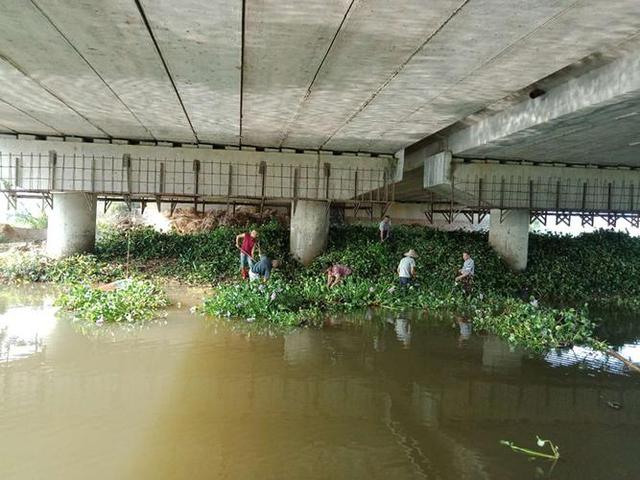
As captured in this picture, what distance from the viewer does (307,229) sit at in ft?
51.4

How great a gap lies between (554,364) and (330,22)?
6411 millimetres

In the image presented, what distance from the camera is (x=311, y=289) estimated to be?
12.2 meters

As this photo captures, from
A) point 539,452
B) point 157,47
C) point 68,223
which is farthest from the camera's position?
Answer: point 68,223

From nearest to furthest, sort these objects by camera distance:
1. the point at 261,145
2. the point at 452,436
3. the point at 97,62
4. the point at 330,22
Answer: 1. the point at 452,436
2. the point at 330,22
3. the point at 97,62
4. the point at 261,145

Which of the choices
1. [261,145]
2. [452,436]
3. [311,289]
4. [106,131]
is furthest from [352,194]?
[452,436]

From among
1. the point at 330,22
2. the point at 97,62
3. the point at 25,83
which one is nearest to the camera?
the point at 330,22

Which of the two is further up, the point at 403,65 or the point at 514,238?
the point at 403,65

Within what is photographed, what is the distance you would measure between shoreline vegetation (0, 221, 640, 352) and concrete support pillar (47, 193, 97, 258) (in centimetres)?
53

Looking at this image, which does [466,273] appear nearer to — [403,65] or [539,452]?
[403,65]

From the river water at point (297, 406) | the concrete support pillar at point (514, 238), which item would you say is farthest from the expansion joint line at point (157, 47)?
the concrete support pillar at point (514, 238)

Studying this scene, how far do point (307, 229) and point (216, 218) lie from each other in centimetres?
763

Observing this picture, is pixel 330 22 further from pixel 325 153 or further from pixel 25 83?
pixel 325 153

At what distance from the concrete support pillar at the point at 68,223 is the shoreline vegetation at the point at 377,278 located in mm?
528

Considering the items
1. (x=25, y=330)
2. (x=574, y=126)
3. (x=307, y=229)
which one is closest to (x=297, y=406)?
(x=25, y=330)
